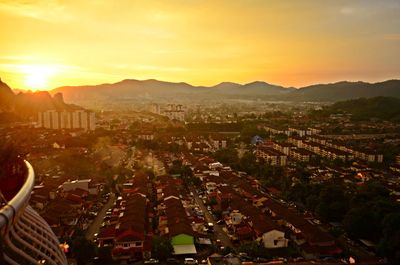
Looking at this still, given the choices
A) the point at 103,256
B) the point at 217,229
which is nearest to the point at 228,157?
the point at 217,229

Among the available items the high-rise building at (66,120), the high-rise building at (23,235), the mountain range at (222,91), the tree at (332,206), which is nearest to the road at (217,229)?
the tree at (332,206)

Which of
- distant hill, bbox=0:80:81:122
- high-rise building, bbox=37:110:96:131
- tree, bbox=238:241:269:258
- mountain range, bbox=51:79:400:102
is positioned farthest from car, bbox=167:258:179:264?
mountain range, bbox=51:79:400:102

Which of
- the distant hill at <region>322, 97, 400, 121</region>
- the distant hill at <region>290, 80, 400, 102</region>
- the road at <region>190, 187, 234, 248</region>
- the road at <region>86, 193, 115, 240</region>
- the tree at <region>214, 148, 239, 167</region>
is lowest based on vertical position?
the road at <region>86, 193, 115, 240</region>

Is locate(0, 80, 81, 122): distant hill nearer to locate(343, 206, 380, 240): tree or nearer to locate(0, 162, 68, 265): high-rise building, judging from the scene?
locate(343, 206, 380, 240): tree

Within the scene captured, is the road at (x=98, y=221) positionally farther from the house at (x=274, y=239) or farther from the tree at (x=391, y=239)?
the tree at (x=391, y=239)

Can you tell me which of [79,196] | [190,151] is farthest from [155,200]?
[190,151]

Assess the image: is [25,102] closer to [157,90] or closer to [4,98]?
[4,98]
